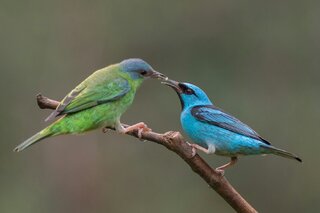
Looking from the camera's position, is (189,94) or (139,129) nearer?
(139,129)

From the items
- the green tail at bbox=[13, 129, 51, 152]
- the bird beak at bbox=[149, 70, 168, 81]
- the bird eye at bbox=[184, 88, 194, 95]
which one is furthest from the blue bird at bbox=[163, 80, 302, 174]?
the green tail at bbox=[13, 129, 51, 152]

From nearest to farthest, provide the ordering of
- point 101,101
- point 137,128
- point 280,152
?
point 280,152, point 137,128, point 101,101

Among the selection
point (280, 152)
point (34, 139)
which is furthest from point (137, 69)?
point (280, 152)

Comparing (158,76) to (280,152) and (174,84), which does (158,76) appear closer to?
(174,84)

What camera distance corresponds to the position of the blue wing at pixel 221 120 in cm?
643

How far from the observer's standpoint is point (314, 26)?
17562 millimetres

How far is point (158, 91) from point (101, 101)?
9.91 meters

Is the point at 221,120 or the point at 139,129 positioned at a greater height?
the point at 139,129

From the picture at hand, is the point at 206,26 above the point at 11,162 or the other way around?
above

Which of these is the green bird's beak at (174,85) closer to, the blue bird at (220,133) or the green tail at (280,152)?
the blue bird at (220,133)

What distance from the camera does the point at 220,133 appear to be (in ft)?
20.9

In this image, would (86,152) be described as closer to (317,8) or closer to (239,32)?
(239,32)

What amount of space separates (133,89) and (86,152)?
9389 mm

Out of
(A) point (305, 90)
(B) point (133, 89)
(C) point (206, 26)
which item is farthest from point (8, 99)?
(B) point (133, 89)
